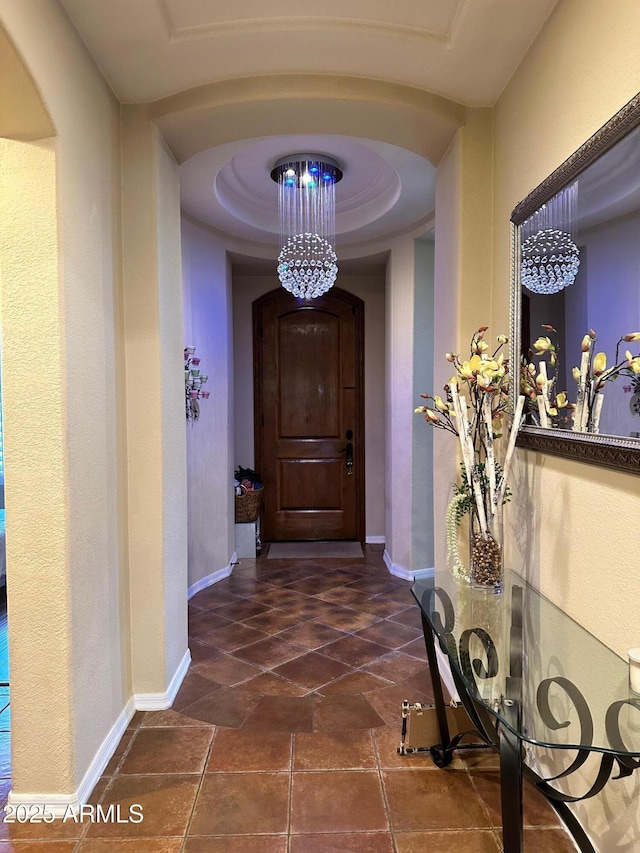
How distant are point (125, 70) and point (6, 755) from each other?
256 cm

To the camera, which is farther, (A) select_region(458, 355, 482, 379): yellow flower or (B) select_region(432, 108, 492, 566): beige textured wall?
(B) select_region(432, 108, 492, 566): beige textured wall

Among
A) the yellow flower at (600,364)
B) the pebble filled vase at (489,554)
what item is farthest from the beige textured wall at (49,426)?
the yellow flower at (600,364)

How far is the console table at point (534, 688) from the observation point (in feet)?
3.77

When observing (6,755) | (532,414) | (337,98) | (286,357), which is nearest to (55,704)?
(6,755)

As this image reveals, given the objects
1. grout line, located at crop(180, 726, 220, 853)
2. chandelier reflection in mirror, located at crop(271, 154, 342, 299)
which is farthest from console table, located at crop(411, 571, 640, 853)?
chandelier reflection in mirror, located at crop(271, 154, 342, 299)

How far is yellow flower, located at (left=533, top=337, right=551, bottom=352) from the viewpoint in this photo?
1742 mm

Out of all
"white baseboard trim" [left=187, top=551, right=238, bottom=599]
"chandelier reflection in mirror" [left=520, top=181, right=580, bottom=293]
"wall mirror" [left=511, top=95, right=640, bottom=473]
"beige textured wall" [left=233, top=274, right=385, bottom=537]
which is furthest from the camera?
"beige textured wall" [left=233, top=274, right=385, bottom=537]

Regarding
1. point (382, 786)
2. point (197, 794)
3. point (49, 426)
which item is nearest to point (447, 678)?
point (382, 786)

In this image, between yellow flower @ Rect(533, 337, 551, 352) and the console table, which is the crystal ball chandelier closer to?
yellow flower @ Rect(533, 337, 551, 352)

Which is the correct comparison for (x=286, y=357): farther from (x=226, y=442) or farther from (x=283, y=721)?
(x=283, y=721)

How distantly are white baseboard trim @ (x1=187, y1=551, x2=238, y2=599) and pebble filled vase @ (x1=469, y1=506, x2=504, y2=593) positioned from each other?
2455 mm

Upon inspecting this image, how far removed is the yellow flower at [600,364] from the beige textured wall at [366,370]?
369 centimetres

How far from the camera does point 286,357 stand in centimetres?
521

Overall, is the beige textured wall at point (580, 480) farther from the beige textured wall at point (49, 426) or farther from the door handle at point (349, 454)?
the door handle at point (349, 454)
